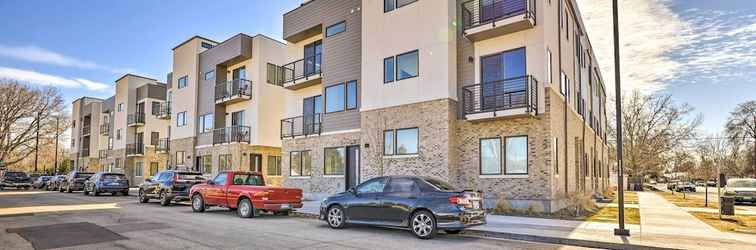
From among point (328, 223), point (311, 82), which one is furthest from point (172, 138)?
point (328, 223)

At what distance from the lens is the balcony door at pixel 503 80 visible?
660 inches

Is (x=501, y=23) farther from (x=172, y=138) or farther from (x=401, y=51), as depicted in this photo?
(x=172, y=138)

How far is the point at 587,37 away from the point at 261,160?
22092mm

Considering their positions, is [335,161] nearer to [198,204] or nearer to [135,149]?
[198,204]

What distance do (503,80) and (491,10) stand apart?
2.88 meters

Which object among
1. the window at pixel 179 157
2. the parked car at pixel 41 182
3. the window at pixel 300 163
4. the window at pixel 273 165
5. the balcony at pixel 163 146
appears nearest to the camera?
the window at pixel 300 163

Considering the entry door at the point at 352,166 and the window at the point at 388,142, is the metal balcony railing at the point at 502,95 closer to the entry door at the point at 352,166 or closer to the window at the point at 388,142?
the window at the point at 388,142

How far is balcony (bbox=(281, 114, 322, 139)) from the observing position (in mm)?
24031

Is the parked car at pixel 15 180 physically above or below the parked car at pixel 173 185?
below

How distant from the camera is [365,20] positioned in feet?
70.3

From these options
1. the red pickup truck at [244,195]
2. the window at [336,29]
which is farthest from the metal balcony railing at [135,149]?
the red pickup truck at [244,195]

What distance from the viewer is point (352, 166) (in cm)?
2208

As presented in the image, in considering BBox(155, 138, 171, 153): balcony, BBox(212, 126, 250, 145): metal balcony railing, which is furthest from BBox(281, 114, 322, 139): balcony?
BBox(155, 138, 171, 153): balcony

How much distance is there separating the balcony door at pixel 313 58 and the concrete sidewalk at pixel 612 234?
13738 mm
